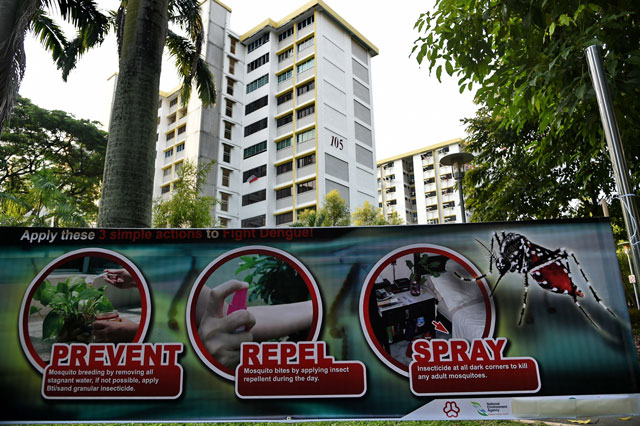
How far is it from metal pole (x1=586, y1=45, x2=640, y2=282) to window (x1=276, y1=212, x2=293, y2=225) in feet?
111

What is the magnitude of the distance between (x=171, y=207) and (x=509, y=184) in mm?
15980

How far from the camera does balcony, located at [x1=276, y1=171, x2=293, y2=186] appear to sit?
3776 centimetres

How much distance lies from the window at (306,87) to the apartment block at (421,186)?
2545cm

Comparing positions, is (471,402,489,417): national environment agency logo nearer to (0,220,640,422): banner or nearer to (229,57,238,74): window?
(0,220,640,422): banner

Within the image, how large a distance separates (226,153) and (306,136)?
30.2 ft

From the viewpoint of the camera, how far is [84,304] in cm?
360

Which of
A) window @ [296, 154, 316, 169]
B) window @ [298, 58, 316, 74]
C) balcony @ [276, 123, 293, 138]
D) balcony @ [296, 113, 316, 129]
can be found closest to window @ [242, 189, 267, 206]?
window @ [296, 154, 316, 169]

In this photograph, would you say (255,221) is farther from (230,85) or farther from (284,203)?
(230,85)

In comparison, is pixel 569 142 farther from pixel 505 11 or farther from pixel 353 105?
pixel 353 105

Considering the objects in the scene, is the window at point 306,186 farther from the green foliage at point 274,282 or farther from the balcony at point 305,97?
the green foliage at point 274,282

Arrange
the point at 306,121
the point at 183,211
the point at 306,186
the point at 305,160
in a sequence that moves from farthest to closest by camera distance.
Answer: the point at 306,121, the point at 305,160, the point at 306,186, the point at 183,211

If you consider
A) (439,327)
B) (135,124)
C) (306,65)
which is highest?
(306,65)

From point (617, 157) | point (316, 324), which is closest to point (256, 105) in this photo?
point (316, 324)

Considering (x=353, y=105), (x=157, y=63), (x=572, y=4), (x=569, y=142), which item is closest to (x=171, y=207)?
(x=157, y=63)
